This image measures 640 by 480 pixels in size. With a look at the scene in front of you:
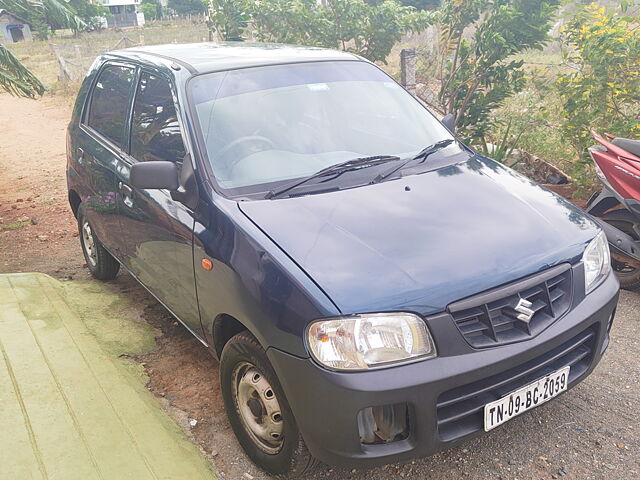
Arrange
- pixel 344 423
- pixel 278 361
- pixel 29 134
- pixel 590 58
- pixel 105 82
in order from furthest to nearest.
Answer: pixel 29 134 < pixel 590 58 < pixel 105 82 < pixel 278 361 < pixel 344 423

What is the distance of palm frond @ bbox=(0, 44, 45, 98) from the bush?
240 inches

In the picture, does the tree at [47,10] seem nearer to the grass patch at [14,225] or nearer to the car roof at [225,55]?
the grass patch at [14,225]

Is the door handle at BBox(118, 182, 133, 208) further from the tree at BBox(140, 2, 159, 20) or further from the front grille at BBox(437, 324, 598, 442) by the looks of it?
the tree at BBox(140, 2, 159, 20)

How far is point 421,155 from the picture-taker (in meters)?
3.40

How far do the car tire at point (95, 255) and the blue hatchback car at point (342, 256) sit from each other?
0.92 m

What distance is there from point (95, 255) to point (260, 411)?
2880 mm

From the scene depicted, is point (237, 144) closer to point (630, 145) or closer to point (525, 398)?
point (525, 398)

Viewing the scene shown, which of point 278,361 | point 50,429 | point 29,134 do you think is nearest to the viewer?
point 278,361

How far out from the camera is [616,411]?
3104 mm

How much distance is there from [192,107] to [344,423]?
1.92 metres

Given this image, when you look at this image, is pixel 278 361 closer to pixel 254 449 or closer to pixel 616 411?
pixel 254 449

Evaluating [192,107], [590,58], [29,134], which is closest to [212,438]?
[192,107]

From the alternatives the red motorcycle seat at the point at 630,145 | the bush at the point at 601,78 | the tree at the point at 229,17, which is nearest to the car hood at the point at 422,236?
the red motorcycle seat at the point at 630,145

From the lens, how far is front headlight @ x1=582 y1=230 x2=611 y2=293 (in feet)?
8.94
